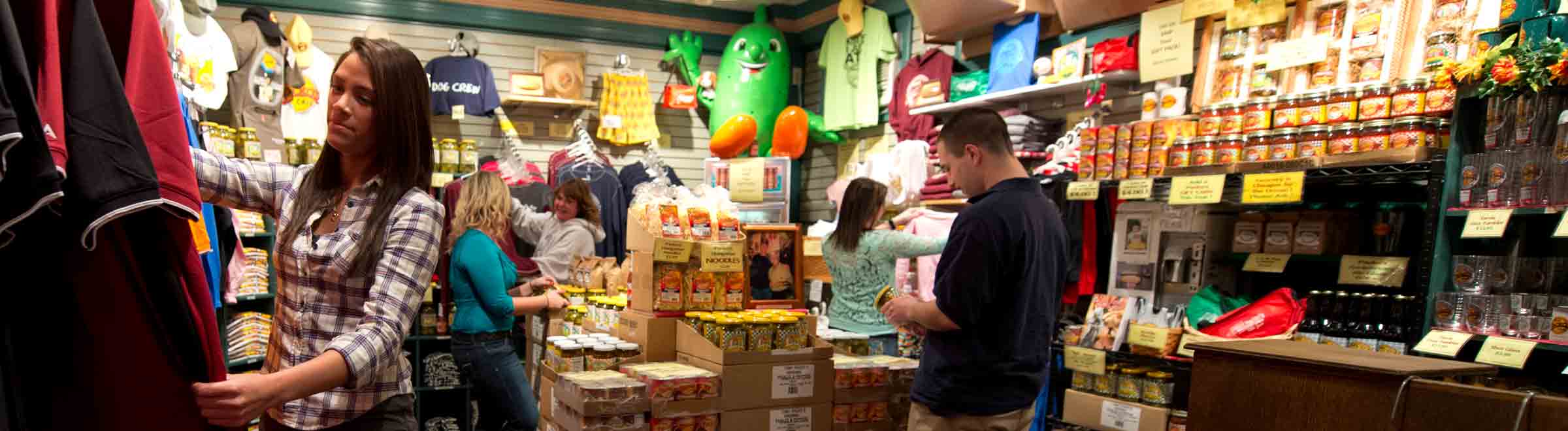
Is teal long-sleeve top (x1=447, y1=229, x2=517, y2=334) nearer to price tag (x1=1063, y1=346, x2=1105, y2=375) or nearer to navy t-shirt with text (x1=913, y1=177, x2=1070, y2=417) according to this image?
navy t-shirt with text (x1=913, y1=177, x2=1070, y2=417)

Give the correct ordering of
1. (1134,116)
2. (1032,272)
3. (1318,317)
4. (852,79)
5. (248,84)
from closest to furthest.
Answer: (1032,272)
(1318,317)
(1134,116)
(248,84)
(852,79)

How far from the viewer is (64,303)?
1034mm

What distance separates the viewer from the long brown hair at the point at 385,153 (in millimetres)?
1490

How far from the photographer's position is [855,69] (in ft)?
23.9

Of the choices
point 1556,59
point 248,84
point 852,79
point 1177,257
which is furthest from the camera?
point 852,79

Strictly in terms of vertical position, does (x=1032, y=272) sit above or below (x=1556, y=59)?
below

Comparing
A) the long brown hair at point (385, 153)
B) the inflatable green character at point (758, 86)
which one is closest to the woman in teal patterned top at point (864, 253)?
the long brown hair at point (385, 153)

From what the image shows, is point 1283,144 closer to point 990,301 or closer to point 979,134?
point 979,134

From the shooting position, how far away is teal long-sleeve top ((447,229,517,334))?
3.88m

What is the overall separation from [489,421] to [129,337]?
4.13 m

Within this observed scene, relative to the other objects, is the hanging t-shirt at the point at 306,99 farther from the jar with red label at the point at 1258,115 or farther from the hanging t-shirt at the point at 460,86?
the jar with red label at the point at 1258,115

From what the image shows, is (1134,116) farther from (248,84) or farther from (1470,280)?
(248,84)

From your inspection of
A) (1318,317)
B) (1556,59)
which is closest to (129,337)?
(1556,59)

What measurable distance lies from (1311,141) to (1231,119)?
12.4 inches
